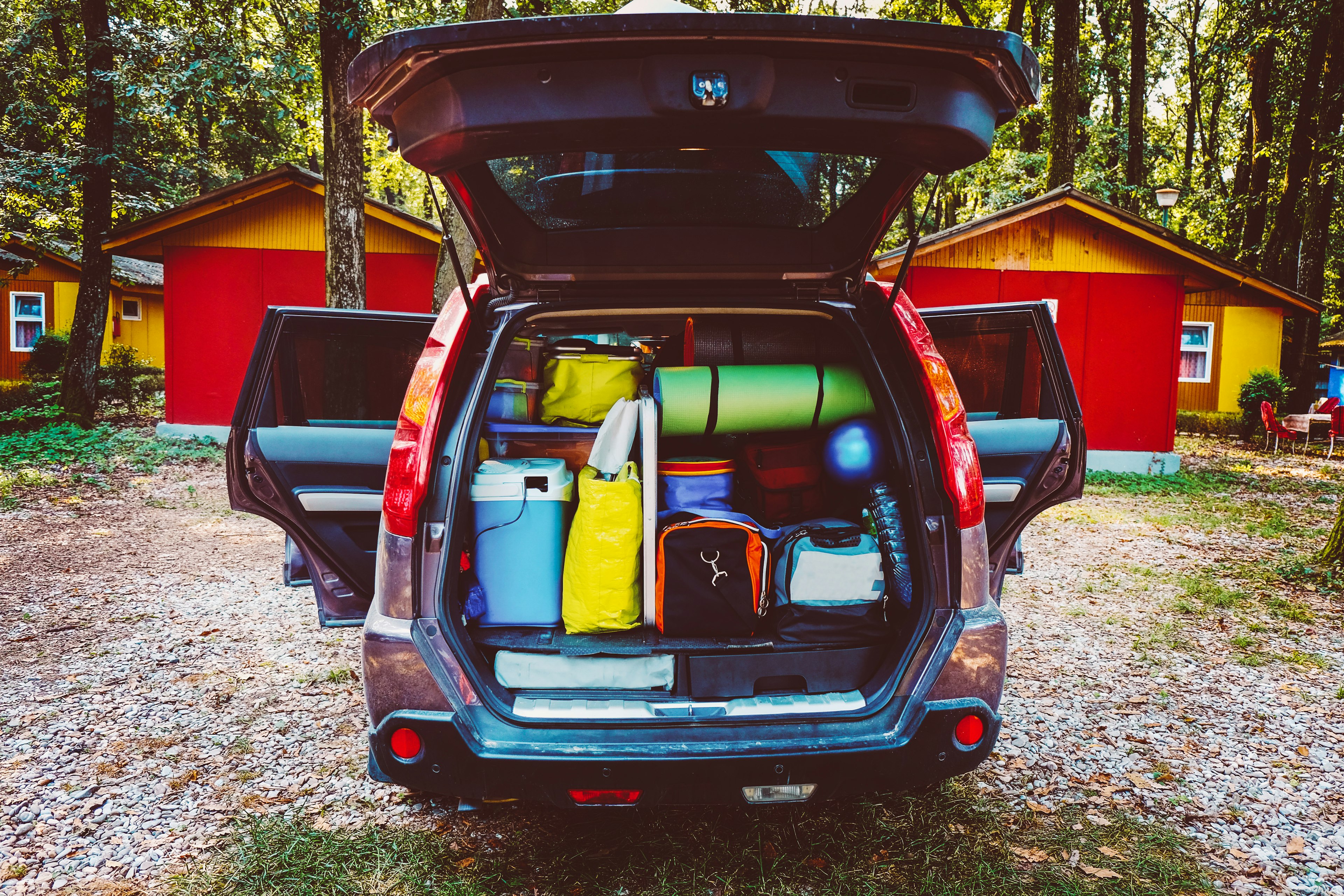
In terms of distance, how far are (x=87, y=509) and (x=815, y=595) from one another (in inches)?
332

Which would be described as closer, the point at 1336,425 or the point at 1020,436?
the point at 1020,436

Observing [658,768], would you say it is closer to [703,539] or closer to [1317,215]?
[703,539]

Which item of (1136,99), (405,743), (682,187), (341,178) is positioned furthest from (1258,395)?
(405,743)

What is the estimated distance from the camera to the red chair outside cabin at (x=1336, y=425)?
14.5 meters

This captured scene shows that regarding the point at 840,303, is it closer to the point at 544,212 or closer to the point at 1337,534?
the point at 544,212

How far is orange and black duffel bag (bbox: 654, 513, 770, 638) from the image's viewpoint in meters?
2.48

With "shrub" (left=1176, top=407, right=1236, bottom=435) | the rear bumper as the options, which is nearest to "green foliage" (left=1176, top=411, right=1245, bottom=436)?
"shrub" (left=1176, top=407, right=1236, bottom=435)

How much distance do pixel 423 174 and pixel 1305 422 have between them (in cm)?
1664

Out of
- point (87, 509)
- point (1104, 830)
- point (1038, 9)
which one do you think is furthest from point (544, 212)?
point (1038, 9)

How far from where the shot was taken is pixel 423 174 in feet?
22.0

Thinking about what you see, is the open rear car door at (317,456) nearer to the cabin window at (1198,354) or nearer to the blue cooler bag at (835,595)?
the blue cooler bag at (835,595)

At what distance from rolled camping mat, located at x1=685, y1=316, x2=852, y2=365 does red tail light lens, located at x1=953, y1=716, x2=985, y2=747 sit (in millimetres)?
1377

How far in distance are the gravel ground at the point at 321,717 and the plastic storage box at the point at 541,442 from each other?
131 centimetres

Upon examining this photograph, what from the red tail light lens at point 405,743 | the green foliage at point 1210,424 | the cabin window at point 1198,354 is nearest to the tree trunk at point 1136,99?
the cabin window at point 1198,354
